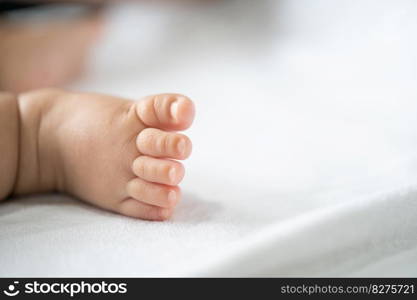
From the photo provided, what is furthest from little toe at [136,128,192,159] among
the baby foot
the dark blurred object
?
the dark blurred object

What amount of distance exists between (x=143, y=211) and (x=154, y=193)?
0.03 m

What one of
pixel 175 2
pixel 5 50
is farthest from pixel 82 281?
pixel 175 2

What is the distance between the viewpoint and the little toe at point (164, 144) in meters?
0.63

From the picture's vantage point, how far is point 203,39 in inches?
61.0

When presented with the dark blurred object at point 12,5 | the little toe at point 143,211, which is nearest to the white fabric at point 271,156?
the little toe at point 143,211

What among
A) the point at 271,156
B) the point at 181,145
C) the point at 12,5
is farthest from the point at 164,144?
the point at 12,5

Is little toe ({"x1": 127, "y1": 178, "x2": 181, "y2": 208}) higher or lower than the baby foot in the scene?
lower

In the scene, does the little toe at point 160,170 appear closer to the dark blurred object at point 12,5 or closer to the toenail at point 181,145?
the toenail at point 181,145

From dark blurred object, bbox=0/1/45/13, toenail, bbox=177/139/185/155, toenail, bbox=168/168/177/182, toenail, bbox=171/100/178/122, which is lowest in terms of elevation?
toenail, bbox=168/168/177/182

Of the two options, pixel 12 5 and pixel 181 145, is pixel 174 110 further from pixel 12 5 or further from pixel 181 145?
pixel 12 5

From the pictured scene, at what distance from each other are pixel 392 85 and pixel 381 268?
524 millimetres

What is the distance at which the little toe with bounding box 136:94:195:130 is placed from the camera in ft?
2.06

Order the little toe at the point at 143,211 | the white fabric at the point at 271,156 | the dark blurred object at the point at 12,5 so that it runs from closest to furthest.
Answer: the white fabric at the point at 271,156
the little toe at the point at 143,211
the dark blurred object at the point at 12,5

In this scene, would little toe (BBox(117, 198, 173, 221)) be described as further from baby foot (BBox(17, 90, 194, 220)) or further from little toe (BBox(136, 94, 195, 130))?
little toe (BBox(136, 94, 195, 130))
